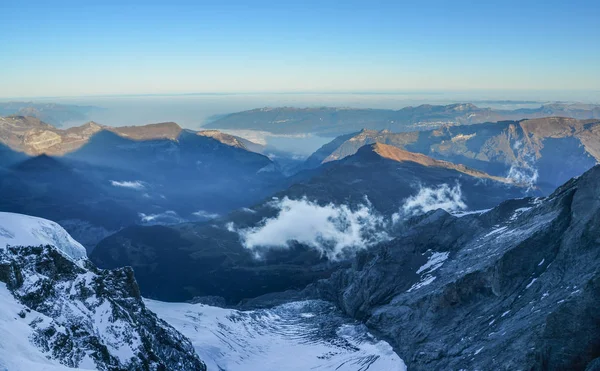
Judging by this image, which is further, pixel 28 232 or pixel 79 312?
pixel 28 232

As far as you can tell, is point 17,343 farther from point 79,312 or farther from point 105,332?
point 105,332

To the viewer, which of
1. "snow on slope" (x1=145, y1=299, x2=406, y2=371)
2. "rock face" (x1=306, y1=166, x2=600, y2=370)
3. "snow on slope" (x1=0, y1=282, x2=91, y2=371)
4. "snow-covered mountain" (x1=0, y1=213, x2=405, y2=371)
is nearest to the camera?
"snow on slope" (x1=0, y1=282, x2=91, y2=371)

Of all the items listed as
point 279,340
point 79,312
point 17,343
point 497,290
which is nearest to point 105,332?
point 79,312

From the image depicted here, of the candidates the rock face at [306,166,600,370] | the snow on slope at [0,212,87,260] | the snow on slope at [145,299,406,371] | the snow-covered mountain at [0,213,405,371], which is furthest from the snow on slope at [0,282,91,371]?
the rock face at [306,166,600,370]

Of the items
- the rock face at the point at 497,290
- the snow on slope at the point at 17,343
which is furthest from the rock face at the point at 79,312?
the rock face at the point at 497,290

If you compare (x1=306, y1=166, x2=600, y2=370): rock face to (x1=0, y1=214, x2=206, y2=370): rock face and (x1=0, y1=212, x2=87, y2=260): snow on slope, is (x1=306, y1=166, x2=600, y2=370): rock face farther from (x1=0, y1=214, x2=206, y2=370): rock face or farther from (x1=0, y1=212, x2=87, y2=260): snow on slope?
(x1=0, y1=212, x2=87, y2=260): snow on slope

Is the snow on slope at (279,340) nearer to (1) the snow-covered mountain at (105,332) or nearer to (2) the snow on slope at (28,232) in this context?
(1) the snow-covered mountain at (105,332)

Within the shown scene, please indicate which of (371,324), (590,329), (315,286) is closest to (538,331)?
(590,329)

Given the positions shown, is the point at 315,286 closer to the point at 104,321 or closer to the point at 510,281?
the point at 510,281
